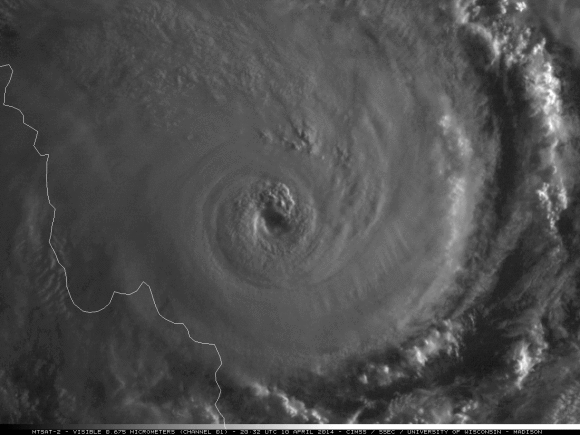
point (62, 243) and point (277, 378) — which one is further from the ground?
point (277, 378)

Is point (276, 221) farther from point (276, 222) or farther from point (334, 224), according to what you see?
point (334, 224)

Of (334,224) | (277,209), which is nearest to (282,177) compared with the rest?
(277,209)

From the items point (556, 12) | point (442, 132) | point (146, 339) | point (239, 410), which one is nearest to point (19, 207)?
point (146, 339)

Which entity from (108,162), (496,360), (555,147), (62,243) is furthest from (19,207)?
(555,147)

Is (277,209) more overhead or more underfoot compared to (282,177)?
more underfoot

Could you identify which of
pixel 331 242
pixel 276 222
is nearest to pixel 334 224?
pixel 331 242

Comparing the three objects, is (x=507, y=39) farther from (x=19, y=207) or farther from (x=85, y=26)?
(x=19, y=207)

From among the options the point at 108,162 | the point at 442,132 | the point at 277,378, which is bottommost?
the point at 277,378
